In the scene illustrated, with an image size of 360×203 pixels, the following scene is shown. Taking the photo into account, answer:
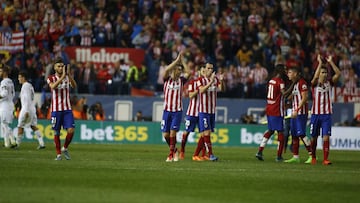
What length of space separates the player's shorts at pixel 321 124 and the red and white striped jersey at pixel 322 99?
122 mm

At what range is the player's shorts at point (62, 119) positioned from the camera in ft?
78.7

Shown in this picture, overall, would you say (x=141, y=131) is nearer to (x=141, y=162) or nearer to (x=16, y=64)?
(x=16, y=64)

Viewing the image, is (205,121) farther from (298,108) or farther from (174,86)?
(298,108)

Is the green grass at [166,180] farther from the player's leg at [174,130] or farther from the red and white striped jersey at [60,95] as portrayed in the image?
the red and white striped jersey at [60,95]

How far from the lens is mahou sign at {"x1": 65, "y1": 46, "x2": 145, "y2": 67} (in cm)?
4009

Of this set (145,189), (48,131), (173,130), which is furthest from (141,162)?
(48,131)

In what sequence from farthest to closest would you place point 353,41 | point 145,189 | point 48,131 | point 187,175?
point 353,41 < point 48,131 < point 187,175 < point 145,189

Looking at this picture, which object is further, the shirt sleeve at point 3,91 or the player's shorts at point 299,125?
the shirt sleeve at point 3,91

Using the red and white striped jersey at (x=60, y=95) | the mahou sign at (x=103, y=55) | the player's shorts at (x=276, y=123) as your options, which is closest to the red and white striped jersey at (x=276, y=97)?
the player's shorts at (x=276, y=123)

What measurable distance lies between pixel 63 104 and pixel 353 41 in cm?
2265

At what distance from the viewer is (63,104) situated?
945 inches

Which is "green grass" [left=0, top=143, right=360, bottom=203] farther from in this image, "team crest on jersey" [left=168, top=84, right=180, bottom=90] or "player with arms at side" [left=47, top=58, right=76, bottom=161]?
"team crest on jersey" [left=168, top=84, right=180, bottom=90]

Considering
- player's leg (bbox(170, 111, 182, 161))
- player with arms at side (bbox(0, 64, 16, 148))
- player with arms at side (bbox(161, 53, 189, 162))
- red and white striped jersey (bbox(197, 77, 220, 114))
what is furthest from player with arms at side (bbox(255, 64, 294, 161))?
player with arms at side (bbox(0, 64, 16, 148))

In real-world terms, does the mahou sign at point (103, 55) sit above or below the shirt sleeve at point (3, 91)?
above
